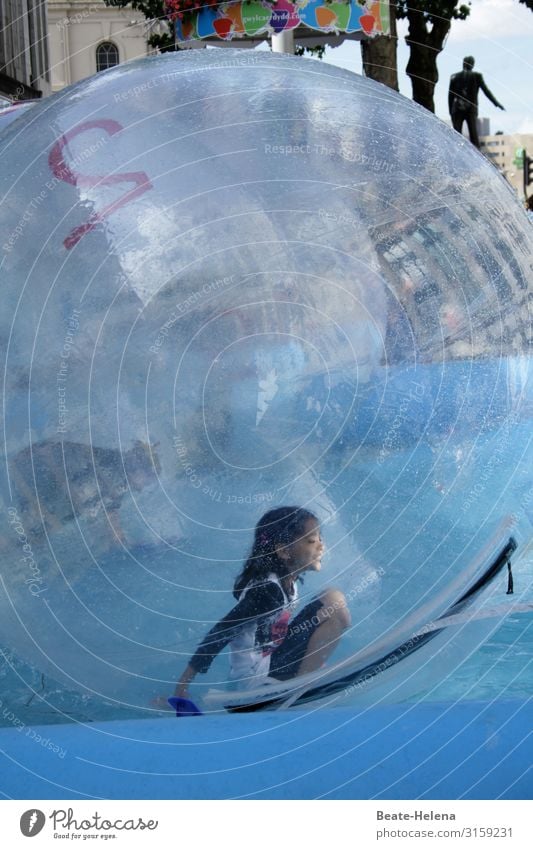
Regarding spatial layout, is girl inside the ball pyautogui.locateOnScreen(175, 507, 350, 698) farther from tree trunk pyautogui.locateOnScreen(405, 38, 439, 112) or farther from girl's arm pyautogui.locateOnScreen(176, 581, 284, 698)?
tree trunk pyautogui.locateOnScreen(405, 38, 439, 112)

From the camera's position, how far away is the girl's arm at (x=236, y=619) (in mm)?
2367

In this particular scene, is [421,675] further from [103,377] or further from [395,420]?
[103,377]

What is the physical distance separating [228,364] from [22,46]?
16737mm

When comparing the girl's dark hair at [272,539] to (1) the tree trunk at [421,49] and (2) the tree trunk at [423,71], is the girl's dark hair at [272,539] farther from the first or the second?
(1) the tree trunk at [421,49]

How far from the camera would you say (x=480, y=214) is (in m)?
2.56

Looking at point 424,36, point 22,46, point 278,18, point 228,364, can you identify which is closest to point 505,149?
point 424,36

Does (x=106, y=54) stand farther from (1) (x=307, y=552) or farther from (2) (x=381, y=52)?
(1) (x=307, y=552)

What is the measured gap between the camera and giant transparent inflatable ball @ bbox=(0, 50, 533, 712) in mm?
2289

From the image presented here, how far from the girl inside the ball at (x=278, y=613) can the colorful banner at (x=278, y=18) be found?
3.93 metres

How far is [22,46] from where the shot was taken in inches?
691

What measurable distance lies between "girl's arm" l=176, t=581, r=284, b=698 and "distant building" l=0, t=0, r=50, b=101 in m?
12.4

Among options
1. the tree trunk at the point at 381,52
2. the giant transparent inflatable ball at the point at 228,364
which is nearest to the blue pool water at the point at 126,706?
the giant transparent inflatable ball at the point at 228,364

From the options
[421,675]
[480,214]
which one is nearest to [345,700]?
[421,675]

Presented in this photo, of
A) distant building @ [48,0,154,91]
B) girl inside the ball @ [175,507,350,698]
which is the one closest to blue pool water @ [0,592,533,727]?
girl inside the ball @ [175,507,350,698]
